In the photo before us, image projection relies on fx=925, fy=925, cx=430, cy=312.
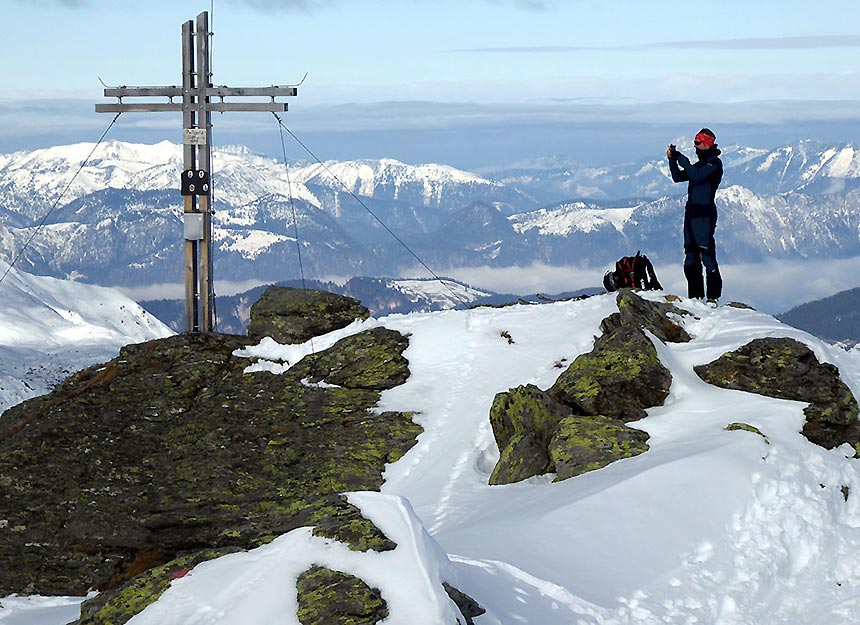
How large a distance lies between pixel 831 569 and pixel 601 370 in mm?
5801

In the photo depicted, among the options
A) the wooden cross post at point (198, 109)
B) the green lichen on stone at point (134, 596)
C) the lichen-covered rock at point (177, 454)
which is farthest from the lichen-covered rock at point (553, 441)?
the wooden cross post at point (198, 109)

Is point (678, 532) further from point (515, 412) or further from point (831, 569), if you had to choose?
point (515, 412)

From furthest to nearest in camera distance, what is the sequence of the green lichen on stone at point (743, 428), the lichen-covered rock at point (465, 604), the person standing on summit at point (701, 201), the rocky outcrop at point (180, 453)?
the person standing on summit at point (701, 201), the green lichen on stone at point (743, 428), the rocky outcrop at point (180, 453), the lichen-covered rock at point (465, 604)

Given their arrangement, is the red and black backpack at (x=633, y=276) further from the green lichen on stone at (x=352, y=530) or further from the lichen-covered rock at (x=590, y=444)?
the green lichen on stone at (x=352, y=530)

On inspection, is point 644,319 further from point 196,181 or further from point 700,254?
point 196,181

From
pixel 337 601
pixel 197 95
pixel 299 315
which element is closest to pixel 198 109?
pixel 197 95

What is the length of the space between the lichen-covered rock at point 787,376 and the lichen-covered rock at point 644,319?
1.85 meters

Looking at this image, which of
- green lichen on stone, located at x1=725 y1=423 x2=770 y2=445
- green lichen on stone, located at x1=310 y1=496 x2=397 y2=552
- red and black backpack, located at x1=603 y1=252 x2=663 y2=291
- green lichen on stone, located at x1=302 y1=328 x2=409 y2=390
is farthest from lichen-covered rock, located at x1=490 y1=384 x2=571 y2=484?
red and black backpack, located at x1=603 y1=252 x2=663 y2=291

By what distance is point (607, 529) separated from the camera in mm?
10820

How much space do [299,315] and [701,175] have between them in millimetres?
9327

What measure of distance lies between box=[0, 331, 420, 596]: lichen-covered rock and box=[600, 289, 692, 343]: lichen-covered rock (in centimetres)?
454

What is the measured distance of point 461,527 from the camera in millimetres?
11711

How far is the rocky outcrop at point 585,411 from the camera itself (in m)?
14.1

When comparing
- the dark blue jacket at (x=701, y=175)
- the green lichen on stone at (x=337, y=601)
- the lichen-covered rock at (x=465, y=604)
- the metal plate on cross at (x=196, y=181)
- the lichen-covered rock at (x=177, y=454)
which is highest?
the dark blue jacket at (x=701, y=175)
